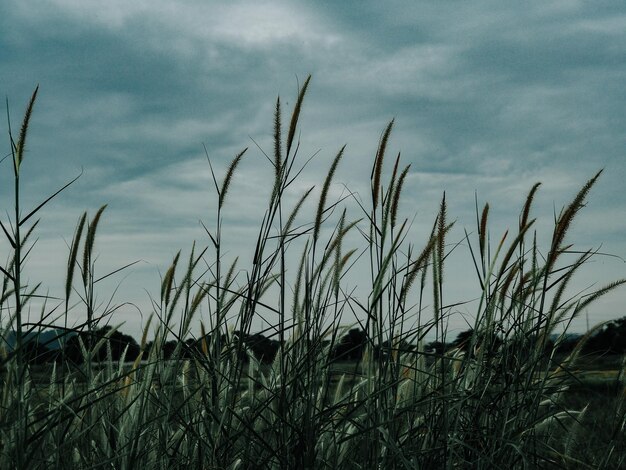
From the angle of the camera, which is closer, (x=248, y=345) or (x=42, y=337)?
(x=248, y=345)

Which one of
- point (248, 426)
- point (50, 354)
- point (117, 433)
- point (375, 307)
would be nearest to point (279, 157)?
point (375, 307)

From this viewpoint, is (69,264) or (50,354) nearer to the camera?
(69,264)

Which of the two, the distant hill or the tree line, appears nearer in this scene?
the distant hill

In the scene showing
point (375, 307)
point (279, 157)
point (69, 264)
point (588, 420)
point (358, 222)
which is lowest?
point (588, 420)

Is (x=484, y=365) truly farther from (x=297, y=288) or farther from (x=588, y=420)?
(x=588, y=420)

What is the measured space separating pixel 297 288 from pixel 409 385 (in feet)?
2.47

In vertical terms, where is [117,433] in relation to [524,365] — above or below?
below

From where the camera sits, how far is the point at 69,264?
5.70 feet

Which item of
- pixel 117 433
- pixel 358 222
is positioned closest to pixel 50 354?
pixel 117 433

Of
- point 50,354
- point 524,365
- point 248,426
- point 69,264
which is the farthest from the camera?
point 50,354

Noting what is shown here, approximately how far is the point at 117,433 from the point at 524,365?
3.87 ft

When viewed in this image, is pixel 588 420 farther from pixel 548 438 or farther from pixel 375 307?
pixel 375 307

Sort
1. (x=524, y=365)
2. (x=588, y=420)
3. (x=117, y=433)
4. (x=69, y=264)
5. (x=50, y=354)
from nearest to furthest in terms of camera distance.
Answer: (x=69, y=264) < (x=524, y=365) < (x=117, y=433) < (x=50, y=354) < (x=588, y=420)

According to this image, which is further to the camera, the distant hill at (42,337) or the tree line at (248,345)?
the tree line at (248,345)
